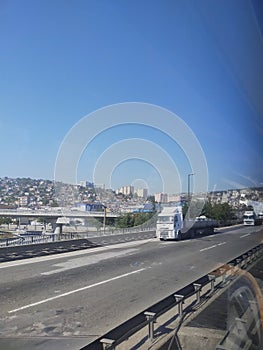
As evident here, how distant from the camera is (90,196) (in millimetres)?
2795

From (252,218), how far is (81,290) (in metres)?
2.09

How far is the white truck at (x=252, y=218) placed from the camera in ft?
7.57

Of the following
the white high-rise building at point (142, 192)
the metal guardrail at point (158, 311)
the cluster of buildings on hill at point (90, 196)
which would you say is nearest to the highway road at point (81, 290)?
the metal guardrail at point (158, 311)

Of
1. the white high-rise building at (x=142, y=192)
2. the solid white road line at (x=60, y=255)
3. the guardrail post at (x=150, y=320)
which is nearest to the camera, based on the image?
the guardrail post at (x=150, y=320)

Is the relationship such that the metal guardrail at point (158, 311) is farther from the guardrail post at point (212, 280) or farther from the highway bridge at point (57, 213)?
the highway bridge at point (57, 213)

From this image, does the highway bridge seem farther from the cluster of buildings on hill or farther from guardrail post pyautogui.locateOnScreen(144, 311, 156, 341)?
guardrail post pyautogui.locateOnScreen(144, 311, 156, 341)

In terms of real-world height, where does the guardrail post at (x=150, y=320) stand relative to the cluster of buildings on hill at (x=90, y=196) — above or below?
below

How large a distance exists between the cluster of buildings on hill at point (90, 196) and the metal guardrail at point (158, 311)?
440 millimetres

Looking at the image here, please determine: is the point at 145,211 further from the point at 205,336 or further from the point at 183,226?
the point at 183,226

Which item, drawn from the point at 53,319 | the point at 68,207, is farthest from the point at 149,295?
the point at 68,207

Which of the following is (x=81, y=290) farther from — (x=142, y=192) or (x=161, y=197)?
(x=142, y=192)

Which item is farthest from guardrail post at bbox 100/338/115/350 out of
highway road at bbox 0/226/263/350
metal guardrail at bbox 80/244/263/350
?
highway road at bbox 0/226/263/350

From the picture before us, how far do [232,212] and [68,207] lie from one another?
41.0 inches

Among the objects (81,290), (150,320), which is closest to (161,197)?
(81,290)
